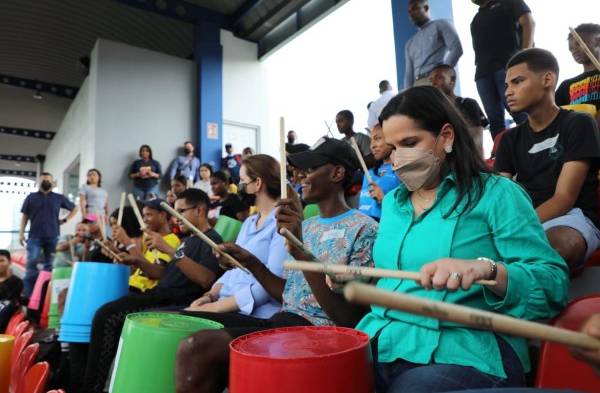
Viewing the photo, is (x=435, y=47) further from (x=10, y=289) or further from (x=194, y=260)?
(x=10, y=289)

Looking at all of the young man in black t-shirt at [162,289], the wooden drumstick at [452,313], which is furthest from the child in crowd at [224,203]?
the wooden drumstick at [452,313]

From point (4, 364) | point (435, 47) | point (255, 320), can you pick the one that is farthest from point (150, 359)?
point (435, 47)

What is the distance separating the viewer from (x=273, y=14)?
8.99 m

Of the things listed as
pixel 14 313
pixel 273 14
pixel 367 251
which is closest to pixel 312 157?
pixel 367 251

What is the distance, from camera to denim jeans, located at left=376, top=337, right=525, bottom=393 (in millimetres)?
915

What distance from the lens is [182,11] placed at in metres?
8.88

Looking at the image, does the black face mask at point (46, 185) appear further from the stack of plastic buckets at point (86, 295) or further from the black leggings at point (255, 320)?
the black leggings at point (255, 320)

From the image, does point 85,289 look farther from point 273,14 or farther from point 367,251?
point 273,14

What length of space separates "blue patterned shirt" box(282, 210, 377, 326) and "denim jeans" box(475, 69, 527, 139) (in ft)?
6.81

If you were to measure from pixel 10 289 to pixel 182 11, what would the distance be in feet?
20.9

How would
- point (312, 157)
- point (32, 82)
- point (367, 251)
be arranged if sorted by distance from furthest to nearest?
point (32, 82) < point (312, 157) < point (367, 251)

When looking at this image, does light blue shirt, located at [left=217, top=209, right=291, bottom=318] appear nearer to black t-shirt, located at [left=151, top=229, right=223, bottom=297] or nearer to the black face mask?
black t-shirt, located at [left=151, top=229, right=223, bottom=297]

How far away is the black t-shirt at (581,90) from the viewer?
2.48m

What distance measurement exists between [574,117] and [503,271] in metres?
1.05
